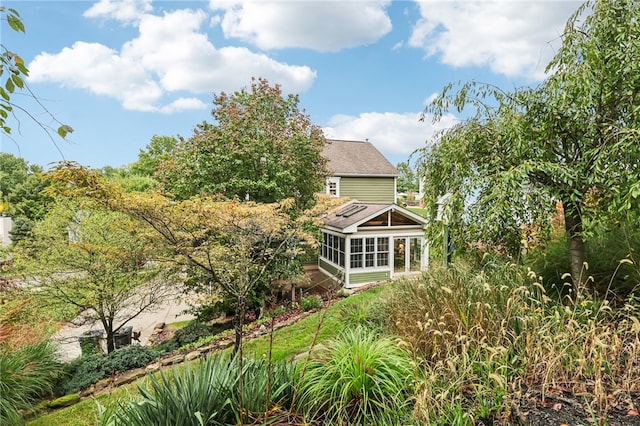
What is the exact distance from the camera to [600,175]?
3938 mm

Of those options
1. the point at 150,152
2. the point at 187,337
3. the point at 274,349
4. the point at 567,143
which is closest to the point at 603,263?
the point at 567,143

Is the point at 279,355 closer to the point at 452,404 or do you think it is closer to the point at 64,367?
the point at 452,404

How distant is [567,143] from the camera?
14.9ft

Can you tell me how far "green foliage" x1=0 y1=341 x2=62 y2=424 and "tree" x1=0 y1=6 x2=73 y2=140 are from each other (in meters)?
4.18

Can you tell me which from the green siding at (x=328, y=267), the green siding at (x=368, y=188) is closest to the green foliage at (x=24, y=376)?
the green siding at (x=328, y=267)

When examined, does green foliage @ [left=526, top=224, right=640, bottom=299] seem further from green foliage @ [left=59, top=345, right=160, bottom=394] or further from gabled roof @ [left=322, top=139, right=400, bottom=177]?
gabled roof @ [left=322, top=139, right=400, bottom=177]

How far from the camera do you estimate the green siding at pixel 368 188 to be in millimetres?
18234

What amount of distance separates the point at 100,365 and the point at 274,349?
332cm

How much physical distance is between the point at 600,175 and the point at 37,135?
5507 mm

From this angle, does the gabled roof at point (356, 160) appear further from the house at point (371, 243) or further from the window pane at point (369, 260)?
the window pane at point (369, 260)

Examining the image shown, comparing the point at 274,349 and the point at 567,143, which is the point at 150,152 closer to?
the point at 274,349

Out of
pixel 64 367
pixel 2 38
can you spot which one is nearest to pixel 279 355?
pixel 64 367

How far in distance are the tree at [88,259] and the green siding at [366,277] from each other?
23.1 feet

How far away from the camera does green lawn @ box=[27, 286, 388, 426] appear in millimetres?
4461
